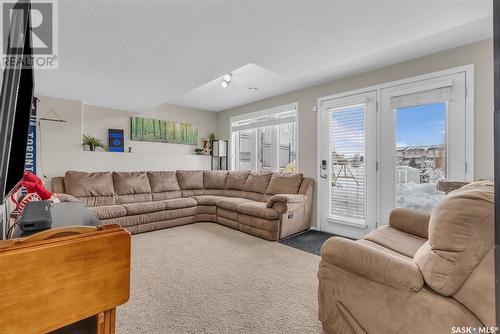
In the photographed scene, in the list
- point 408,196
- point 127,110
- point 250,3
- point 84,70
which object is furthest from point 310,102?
point 127,110

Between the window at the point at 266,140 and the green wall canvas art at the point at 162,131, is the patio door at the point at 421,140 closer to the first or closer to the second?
the window at the point at 266,140

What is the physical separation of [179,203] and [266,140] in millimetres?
2216

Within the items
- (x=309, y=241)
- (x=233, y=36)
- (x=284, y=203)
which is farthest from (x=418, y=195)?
(x=233, y=36)

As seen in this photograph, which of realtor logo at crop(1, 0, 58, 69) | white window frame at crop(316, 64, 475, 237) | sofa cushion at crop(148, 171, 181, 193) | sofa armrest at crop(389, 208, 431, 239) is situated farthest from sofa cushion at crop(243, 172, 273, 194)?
realtor logo at crop(1, 0, 58, 69)

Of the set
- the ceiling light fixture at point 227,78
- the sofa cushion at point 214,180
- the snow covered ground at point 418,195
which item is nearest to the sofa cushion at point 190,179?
the sofa cushion at point 214,180

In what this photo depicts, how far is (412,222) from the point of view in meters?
2.05

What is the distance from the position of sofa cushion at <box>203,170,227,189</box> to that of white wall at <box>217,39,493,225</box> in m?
1.71

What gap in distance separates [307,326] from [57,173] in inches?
170

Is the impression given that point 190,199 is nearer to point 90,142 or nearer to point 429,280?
point 90,142

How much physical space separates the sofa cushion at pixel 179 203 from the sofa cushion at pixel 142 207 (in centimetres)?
10

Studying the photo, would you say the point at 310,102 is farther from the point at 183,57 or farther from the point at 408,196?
the point at 183,57

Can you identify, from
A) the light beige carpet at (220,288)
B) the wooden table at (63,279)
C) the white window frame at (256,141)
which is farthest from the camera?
the white window frame at (256,141)

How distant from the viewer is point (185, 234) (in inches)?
140

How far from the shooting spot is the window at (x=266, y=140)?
4.52 metres
